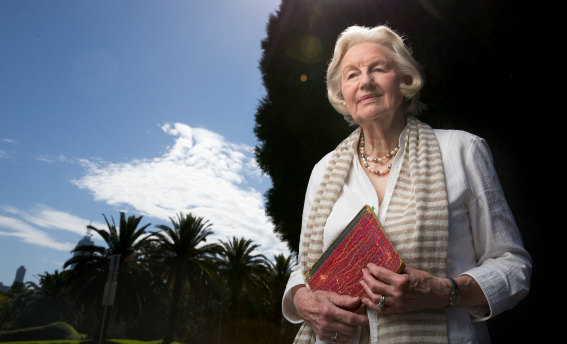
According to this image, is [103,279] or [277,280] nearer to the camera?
[103,279]

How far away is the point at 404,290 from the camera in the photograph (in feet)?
4.73

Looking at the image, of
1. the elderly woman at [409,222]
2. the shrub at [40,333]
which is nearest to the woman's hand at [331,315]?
the elderly woman at [409,222]

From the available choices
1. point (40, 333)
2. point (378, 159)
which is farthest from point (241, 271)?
point (378, 159)

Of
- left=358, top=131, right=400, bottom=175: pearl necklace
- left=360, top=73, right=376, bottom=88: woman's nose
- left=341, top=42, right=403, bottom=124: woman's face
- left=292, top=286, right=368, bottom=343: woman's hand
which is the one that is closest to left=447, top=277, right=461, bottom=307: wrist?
left=292, top=286, right=368, bottom=343: woman's hand

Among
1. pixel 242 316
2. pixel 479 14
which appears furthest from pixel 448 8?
pixel 242 316

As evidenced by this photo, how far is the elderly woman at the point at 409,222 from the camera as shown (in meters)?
1.51

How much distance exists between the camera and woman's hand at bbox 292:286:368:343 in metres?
1.60

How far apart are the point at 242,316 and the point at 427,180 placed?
36141 millimetres

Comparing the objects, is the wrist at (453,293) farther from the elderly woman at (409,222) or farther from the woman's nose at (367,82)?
the woman's nose at (367,82)

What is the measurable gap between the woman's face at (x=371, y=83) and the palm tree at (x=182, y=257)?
1213 inches

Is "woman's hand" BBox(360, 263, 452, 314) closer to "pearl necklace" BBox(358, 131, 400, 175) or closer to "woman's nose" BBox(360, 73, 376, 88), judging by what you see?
"pearl necklace" BBox(358, 131, 400, 175)

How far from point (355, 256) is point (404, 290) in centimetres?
25

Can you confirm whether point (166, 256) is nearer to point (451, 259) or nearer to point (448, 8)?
point (448, 8)

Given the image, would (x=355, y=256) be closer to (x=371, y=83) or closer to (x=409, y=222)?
(x=409, y=222)
